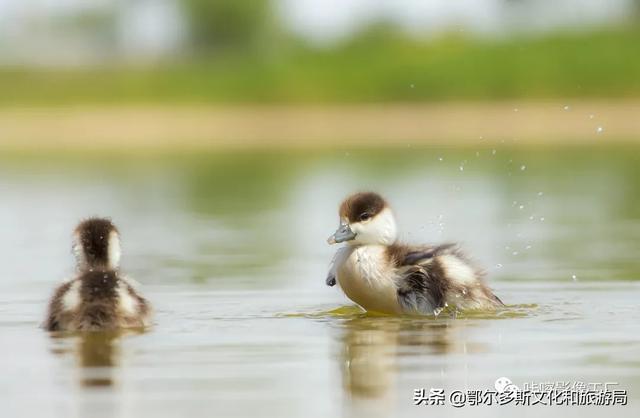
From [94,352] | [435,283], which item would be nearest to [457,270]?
[435,283]

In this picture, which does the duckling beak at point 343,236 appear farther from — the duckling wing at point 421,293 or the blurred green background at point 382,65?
the blurred green background at point 382,65

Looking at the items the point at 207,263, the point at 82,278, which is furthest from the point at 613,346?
the point at 207,263

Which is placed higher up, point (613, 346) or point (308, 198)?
point (308, 198)

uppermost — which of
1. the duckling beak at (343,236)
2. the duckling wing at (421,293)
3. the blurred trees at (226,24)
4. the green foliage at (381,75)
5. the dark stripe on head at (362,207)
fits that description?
the blurred trees at (226,24)

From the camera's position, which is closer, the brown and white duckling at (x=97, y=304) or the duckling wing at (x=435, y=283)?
the brown and white duckling at (x=97, y=304)

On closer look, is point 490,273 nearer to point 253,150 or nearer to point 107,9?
point 253,150

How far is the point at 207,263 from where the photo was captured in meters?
11.0

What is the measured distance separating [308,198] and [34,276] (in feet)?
23.9

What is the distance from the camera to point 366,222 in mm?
8344

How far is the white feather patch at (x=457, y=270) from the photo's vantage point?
321 inches

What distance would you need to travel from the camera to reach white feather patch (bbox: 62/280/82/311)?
7.66 m

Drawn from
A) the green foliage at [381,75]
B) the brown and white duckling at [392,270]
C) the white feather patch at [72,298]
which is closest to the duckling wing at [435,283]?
the brown and white duckling at [392,270]

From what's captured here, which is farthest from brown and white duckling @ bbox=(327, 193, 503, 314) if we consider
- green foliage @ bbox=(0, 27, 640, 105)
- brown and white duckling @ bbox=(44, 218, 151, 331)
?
green foliage @ bbox=(0, 27, 640, 105)

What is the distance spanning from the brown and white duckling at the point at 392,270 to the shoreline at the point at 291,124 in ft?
86.5
